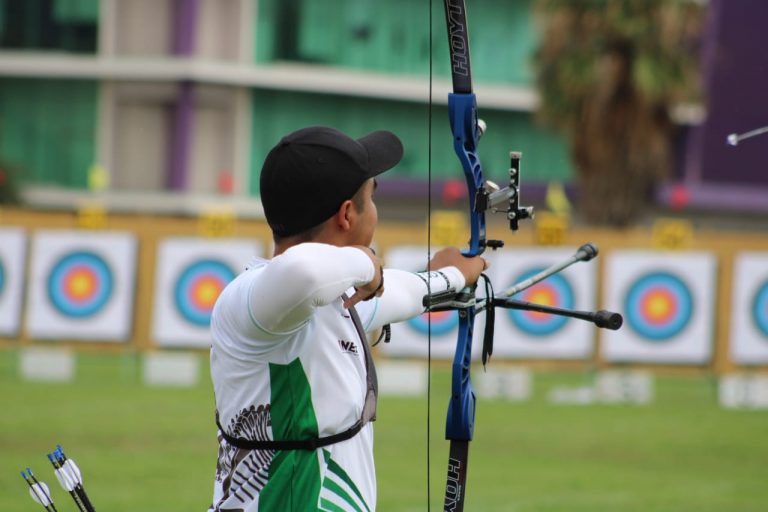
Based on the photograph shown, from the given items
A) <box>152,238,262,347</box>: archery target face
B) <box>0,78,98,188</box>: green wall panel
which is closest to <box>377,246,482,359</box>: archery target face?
<box>152,238,262,347</box>: archery target face

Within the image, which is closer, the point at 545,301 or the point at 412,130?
the point at 545,301

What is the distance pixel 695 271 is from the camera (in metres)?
14.2

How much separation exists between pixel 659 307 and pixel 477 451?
16.0ft

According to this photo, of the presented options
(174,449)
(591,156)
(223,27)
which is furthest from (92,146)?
(174,449)

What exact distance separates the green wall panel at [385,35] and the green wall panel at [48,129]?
3262mm

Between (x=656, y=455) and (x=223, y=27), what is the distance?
19.5m

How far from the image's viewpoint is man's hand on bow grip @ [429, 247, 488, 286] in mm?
3184

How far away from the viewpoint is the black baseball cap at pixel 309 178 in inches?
112

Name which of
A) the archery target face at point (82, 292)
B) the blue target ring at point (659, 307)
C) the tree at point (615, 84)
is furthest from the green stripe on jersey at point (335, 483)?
the tree at point (615, 84)

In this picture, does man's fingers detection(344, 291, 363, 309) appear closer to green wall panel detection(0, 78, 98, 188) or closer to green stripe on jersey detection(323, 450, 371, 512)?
green stripe on jersey detection(323, 450, 371, 512)

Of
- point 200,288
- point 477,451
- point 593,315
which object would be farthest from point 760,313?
point 593,315

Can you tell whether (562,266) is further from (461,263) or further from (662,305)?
(662,305)

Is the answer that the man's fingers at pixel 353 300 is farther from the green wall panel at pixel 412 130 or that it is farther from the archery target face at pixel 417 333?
the green wall panel at pixel 412 130

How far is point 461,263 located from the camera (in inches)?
126
